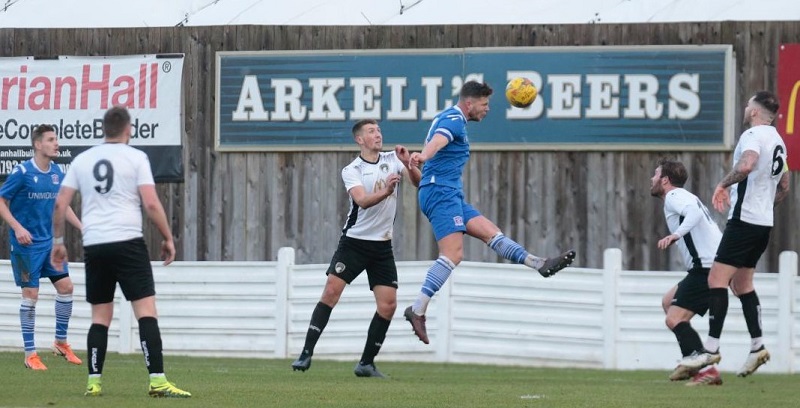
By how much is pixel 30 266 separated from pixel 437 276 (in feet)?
13.8

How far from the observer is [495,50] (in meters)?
17.8

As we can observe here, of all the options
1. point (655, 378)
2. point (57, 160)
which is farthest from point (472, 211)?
point (57, 160)

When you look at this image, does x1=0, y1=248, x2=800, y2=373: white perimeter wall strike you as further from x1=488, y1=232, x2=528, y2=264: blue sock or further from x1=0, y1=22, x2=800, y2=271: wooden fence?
x1=488, y1=232, x2=528, y2=264: blue sock

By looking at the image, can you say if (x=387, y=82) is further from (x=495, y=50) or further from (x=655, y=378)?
(x=655, y=378)

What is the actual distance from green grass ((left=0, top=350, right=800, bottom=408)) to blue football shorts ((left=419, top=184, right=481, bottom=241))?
120 centimetres

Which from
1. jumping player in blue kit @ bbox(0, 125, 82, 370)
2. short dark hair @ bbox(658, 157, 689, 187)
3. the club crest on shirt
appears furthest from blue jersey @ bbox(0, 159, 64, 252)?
short dark hair @ bbox(658, 157, 689, 187)

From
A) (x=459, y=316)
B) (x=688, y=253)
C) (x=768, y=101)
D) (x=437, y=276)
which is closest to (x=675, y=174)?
(x=688, y=253)

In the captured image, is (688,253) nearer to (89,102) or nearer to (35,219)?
(35,219)

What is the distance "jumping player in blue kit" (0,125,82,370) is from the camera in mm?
12781

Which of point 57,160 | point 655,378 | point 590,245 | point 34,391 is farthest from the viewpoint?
point 57,160

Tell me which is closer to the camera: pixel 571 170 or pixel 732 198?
pixel 732 198

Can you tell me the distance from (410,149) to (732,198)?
727cm

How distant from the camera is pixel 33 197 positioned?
13.0 meters

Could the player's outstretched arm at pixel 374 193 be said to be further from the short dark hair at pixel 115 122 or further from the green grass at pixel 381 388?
the short dark hair at pixel 115 122
